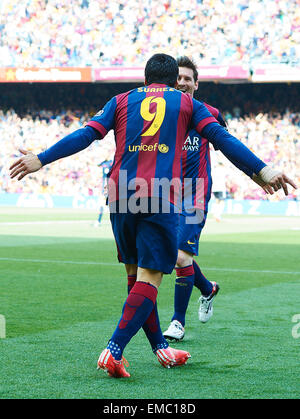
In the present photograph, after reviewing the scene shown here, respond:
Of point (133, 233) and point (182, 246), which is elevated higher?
point (133, 233)

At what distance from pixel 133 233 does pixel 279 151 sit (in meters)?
25.3

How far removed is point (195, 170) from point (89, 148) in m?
26.6

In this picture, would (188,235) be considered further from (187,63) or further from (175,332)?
(187,63)

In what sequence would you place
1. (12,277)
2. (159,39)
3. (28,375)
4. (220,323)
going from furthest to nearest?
(159,39) → (12,277) → (220,323) → (28,375)

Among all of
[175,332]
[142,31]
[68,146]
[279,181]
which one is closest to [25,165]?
[68,146]

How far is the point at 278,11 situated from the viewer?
28.2 m

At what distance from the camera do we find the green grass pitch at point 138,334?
12.5 feet

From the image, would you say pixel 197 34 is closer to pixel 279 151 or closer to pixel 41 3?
pixel 279 151

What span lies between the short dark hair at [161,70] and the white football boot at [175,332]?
1852mm

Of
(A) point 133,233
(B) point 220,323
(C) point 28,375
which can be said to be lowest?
(B) point 220,323

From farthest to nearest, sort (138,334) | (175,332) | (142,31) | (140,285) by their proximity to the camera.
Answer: (142,31)
(138,334)
(175,332)
(140,285)

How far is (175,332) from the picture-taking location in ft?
17.1
